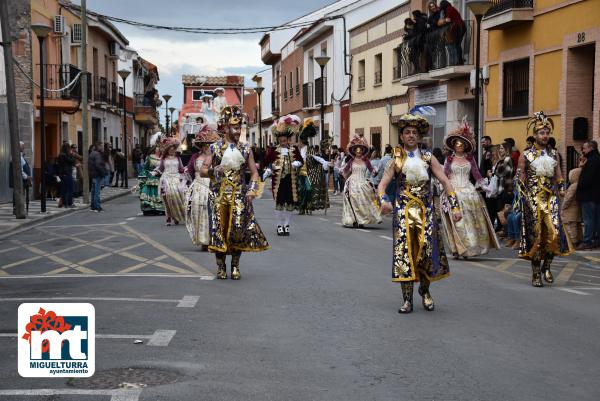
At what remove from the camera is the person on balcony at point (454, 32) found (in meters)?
24.8

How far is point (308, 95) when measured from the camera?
46.4m

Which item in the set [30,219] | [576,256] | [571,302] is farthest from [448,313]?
[30,219]

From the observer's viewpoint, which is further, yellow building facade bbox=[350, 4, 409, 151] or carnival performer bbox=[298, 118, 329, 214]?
yellow building facade bbox=[350, 4, 409, 151]

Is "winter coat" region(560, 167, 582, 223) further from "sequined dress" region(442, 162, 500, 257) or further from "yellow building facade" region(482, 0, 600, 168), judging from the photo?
"yellow building facade" region(482, 0, 600, 168)

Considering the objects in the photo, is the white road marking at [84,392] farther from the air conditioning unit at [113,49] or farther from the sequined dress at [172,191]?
the air conditioning unit at [113,49]

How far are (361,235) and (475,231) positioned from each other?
3.93m

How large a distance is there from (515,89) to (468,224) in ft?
32.8

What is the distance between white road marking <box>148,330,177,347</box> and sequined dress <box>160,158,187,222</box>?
1167cm

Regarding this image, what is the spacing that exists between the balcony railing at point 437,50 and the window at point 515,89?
2244 mm

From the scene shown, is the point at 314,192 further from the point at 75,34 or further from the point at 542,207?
the point at 75,34

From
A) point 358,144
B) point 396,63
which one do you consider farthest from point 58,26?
point 358,144

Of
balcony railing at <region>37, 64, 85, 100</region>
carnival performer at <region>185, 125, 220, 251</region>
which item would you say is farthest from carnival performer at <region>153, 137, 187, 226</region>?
balcony railing at <region>37, 64, 85, 100</region>

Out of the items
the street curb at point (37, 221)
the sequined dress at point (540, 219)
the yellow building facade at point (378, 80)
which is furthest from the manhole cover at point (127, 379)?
the yellow building facade at point (378, 80)

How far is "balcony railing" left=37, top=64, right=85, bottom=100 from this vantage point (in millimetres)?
33500
